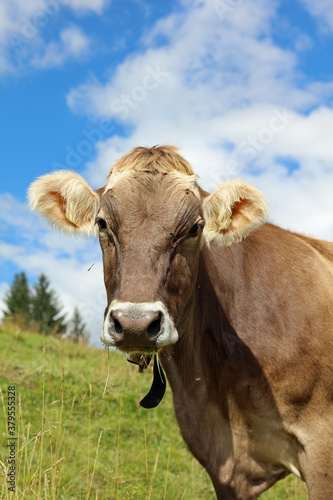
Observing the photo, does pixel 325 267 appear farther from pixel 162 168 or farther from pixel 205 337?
pixel 162 168

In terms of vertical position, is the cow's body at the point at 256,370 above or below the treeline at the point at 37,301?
below

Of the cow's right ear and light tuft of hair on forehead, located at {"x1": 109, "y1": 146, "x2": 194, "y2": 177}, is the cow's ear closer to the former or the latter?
light tuft of hair on forehead, located at {"x1": 109, "y1": 146, "x2": 194, "y2": 177}

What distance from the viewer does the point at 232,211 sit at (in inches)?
147

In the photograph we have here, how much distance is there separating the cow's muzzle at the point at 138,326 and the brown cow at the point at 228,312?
0.30m

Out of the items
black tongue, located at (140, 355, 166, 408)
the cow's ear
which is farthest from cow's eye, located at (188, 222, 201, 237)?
black tongue, located at (140, 355, 166, 408)

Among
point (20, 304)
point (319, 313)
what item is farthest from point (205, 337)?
point (20, 304)

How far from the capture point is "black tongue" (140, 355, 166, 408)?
3844mm

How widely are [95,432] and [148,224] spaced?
5.59 m

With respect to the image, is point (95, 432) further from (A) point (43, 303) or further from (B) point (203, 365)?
(A) point (43, 303)

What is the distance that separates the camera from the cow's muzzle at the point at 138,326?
106 inches

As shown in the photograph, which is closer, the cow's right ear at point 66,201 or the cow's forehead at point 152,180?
the cow's forehead at point 152,180

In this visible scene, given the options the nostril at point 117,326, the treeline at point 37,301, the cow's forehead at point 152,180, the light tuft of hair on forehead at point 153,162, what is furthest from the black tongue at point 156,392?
the treeline at point 37,301

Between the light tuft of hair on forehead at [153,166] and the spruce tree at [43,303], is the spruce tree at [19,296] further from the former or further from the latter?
the light tuft of hair on forehead at [153,166]

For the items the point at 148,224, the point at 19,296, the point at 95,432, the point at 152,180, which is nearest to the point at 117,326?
the point at 148,224
